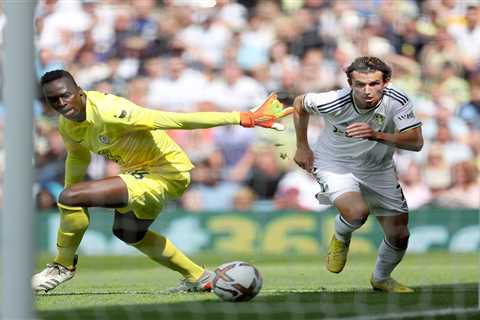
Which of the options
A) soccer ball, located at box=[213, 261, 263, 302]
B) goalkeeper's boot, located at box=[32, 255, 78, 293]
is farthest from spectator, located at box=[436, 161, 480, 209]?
soccer ball, located at box=[213, 261, 263, 302]

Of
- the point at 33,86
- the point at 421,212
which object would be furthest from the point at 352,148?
the point at 421,212

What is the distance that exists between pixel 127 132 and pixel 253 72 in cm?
620

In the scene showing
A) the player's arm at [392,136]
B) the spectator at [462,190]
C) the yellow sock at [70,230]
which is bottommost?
the yellow sock at [70,230]

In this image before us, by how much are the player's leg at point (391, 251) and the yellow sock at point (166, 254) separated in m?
1.43

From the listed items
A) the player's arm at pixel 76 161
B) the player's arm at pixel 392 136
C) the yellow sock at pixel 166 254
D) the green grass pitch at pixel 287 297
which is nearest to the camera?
the green grass pitch at pixel 287 297

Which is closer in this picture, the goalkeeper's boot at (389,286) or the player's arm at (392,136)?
the player's arm at (392,136)

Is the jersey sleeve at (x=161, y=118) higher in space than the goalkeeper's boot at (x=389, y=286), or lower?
higher

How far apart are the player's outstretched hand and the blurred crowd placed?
18.9 feet

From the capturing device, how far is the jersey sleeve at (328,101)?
8.72 metres

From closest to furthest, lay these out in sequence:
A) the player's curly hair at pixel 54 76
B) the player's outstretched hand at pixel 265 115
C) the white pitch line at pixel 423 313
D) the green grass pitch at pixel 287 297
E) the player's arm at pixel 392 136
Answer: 1. the white pitch line at pixel 423 313
2. the green grass pitch at pixel 287 297
3. the player's arm at pixel 392 136
4. the player's outstretched hand at pixel 265 115
5. the player's curly hair at pixel 54 76

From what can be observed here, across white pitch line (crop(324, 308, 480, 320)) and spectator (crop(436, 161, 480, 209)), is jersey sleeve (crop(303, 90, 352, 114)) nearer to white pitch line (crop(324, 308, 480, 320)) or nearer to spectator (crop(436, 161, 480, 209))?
white pitch line (crop(324, 308, 480, 320))

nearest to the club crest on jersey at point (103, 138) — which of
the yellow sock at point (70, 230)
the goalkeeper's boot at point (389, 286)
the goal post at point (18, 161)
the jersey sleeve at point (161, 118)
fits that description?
the jersey sleeve at point (161, 118)

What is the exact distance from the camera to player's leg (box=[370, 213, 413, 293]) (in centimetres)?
896

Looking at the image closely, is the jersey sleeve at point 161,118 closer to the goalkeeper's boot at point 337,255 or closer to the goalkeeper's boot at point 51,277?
the goalkeeper's boot at point 51,277
